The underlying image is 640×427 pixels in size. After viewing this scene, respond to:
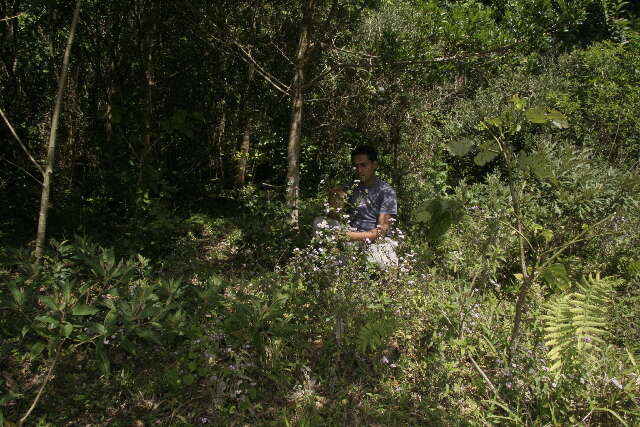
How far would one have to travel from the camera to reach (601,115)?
6.17 m

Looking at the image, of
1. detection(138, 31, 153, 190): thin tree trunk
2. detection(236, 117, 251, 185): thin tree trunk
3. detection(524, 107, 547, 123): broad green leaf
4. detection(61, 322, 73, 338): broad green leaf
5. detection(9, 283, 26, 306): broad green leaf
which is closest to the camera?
detection(524, 107, 547, 123): broad green leaf

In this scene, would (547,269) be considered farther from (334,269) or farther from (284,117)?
(284,117)

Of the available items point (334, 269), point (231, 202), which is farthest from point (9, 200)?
point (334, 269)

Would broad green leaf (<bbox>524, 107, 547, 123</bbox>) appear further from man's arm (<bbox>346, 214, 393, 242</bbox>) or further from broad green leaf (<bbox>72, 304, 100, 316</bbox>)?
broad green leaf (<bbox>72, 304, 100, 316</bbox>)

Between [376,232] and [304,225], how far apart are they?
687mm

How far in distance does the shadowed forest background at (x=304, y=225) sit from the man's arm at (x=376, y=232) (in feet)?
0.36

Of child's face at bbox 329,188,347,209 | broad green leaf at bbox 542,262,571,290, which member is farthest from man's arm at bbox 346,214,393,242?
broad green leaf at bbox 542,262,571,290

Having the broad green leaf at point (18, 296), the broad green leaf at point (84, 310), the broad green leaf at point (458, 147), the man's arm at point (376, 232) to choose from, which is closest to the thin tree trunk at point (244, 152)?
the man's arm at point (376, 232)

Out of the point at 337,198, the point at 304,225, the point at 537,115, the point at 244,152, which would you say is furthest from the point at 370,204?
→ the point at 244,152

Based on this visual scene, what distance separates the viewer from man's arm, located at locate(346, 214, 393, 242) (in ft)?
11.3

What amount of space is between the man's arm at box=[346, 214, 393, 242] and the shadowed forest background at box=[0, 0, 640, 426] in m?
0.11

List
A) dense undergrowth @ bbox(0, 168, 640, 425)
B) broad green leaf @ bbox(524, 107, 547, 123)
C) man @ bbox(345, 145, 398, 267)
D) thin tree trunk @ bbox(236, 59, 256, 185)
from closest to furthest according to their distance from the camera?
broad green leaf @ bbox(524, 107, 547, 123) < dense undergrowth @ bbox(0, 168, 640, 425) < man @ bbox(345, 145, 398, 267) < thin tree trunk @ bbox(236, 59, 256, 185)

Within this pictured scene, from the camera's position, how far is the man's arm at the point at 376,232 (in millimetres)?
→ 3457

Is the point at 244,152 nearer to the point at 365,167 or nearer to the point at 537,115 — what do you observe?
the point at 365,167
